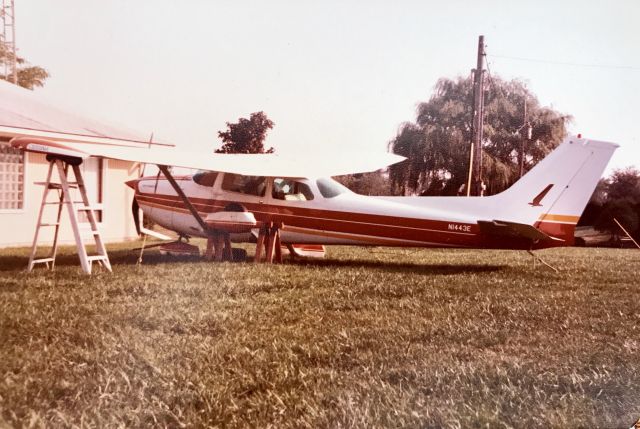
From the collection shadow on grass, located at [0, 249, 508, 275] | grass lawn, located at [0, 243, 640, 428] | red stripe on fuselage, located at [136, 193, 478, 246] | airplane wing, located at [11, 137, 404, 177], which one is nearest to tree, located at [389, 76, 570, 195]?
airplane wing, located at [11, 137, 404, 177]

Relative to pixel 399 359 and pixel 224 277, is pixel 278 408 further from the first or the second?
pixel 224 277

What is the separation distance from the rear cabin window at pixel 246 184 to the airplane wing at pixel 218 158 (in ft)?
4.81

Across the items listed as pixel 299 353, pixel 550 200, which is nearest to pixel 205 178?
pixel 550 200

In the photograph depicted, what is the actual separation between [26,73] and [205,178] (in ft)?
13.6

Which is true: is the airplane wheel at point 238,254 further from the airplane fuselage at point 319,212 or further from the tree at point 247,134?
the tree at point 247,134

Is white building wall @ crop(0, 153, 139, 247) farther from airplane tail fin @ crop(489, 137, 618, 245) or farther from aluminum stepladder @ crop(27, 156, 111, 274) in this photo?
airplane tail fin @ crop(489, 137, 618, 245)

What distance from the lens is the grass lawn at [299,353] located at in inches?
68.4

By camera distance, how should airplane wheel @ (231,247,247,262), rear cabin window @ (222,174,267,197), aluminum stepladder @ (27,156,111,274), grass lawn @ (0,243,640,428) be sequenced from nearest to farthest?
1. grass lawn @ (0,243,640,428)
2. aluminum stepladder @ (27,156,111,274)
3. airplane wheel @ (231,247,247,262)
4. rear cabin window @ (222,174,267,197)

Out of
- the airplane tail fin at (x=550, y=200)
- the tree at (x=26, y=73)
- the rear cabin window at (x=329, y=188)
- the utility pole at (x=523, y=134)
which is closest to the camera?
the tree at (x=26, y=73)

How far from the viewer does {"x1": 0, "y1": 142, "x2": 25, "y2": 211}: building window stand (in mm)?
2094

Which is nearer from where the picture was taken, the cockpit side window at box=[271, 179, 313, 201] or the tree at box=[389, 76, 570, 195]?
the tree at box=[389, 76, 570, 195]

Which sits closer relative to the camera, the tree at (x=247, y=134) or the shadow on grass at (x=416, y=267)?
the tree at (x=247, y=134)

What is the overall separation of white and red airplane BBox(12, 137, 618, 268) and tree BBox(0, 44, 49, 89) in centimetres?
305

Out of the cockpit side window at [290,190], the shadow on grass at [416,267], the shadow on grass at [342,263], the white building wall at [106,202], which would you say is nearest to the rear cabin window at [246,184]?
the cockpit side window at [290,190]
